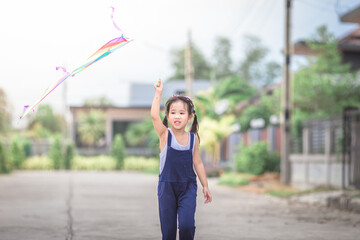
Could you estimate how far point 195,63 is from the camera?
70.6 m

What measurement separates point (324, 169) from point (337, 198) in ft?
14.2

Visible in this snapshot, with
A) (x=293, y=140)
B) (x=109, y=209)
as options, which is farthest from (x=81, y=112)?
(x=109, y=209)

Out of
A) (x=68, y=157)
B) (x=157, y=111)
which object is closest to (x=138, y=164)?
(x=68, y=157)

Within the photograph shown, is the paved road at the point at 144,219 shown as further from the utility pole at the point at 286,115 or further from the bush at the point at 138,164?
the bush at the point at 138,164

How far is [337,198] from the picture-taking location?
39.6 ft

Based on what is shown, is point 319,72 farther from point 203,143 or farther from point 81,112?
point 81,112

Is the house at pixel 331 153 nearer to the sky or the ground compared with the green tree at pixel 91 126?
nearer to the ground

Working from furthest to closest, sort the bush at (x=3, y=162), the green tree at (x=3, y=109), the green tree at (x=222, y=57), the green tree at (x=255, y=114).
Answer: the green tree at (x=222, y=57) → the green tree at (x=3, y=109) → the green tree at (x=255, y=114) → the bush at (x=3, y=162)

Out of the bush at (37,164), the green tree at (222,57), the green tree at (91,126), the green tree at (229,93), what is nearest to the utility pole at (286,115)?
the green tree at (229,93)

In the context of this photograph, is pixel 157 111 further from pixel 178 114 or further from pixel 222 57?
pixel 222 57

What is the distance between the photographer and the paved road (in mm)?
7836

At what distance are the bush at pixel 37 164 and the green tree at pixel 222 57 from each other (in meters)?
35.0

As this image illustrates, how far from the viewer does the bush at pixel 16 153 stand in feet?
113

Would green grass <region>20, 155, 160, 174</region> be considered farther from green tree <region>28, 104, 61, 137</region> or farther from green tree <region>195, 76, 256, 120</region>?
green tree <region>28, 104, 61, 137</region>
